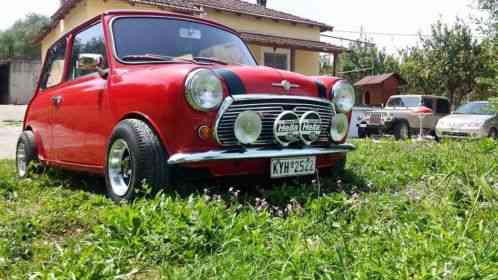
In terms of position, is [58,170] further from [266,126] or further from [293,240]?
[293,240]

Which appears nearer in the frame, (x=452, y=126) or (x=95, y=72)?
(x=95, y=72)

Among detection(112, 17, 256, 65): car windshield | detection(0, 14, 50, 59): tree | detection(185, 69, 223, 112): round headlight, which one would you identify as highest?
detection(0, 14, 50, 59): tree

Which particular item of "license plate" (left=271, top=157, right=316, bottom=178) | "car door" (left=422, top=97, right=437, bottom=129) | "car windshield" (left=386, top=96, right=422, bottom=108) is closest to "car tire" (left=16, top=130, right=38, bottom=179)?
"license plate" (left=271, top=157, right=316, bottom=178)

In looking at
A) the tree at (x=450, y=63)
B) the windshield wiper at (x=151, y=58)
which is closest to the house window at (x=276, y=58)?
the tree at (x=450, y=63)

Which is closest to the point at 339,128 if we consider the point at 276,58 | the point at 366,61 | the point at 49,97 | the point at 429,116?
the point at 49,97

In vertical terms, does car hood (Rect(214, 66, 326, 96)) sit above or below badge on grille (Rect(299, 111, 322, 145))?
above

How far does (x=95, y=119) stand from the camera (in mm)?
4121

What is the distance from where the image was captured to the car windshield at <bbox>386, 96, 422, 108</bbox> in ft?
56.5

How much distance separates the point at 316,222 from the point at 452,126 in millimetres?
13292

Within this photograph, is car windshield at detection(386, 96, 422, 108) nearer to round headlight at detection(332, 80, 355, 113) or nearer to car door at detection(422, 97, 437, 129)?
car door at detection(422, 97, 437, 129)

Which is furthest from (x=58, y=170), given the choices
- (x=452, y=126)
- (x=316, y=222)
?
(x=452, y=126)

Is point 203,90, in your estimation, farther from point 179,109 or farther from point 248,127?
point 248,127

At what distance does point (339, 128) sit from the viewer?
423 cm

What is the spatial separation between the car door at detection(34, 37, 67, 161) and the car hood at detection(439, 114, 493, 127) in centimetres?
1247
